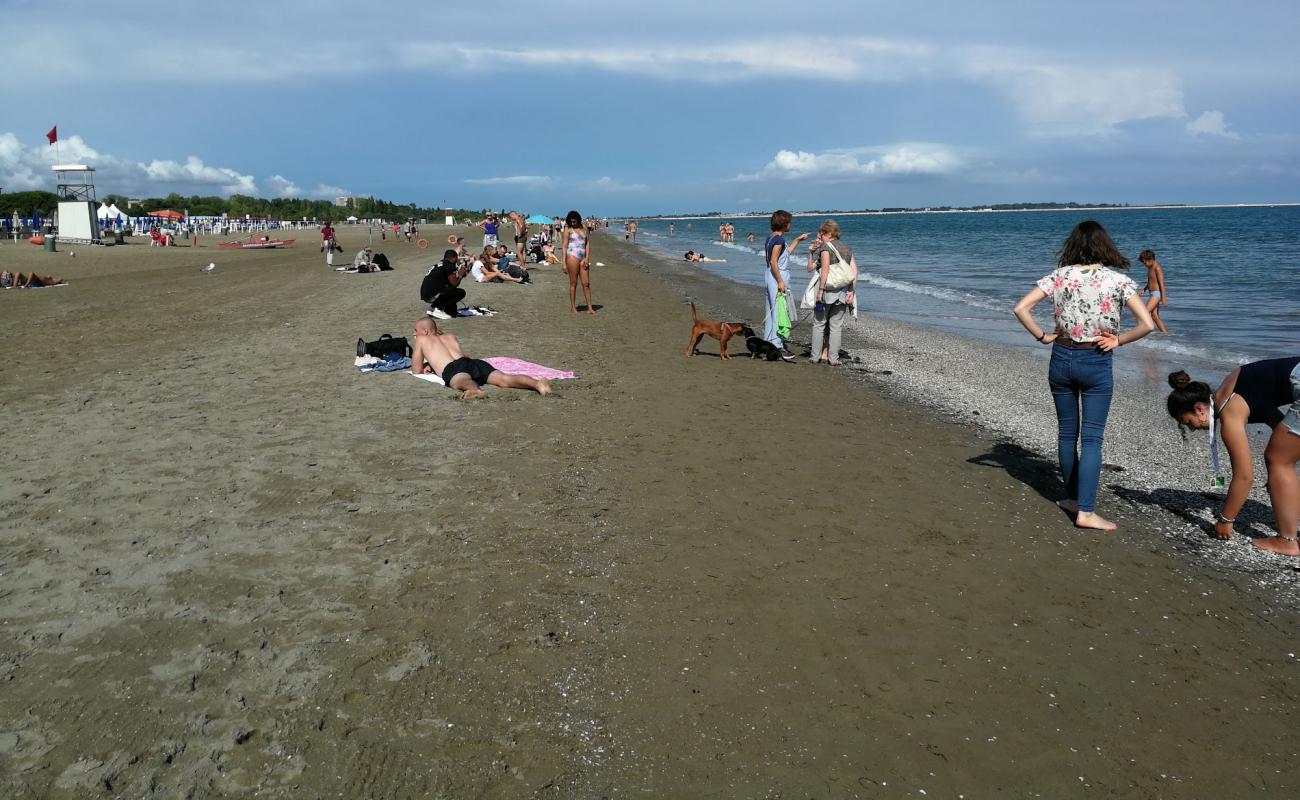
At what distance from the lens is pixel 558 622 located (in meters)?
3.70

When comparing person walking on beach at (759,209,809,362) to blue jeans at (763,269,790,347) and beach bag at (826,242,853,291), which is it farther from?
beach bag at (826,242,853,291)

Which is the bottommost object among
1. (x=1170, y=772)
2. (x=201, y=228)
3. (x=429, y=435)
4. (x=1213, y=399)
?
(x=1170, y=772)

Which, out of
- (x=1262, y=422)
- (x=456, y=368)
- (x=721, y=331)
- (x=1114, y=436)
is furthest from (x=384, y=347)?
(x=1262, y=422)

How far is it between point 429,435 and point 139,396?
130 inches

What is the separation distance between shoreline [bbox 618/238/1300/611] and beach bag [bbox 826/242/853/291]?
3.76 ft

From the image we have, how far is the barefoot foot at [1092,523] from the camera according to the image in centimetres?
489

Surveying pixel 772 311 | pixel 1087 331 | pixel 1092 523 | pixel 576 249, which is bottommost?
pixel 1092 523

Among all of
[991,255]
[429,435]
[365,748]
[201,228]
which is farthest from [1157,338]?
[201,228]

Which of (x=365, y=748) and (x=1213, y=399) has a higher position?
(x=1213, y=399)

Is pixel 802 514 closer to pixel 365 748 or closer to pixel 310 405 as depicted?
pixel 365 748

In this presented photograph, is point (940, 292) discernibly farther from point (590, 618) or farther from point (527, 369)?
point (590, 618)

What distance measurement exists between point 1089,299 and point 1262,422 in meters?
1.16

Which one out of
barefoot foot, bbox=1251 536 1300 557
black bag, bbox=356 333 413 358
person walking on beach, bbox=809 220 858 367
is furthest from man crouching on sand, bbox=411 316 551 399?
barefoot foot, bbox=1251 536 1300 557

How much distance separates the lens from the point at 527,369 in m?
9.02
